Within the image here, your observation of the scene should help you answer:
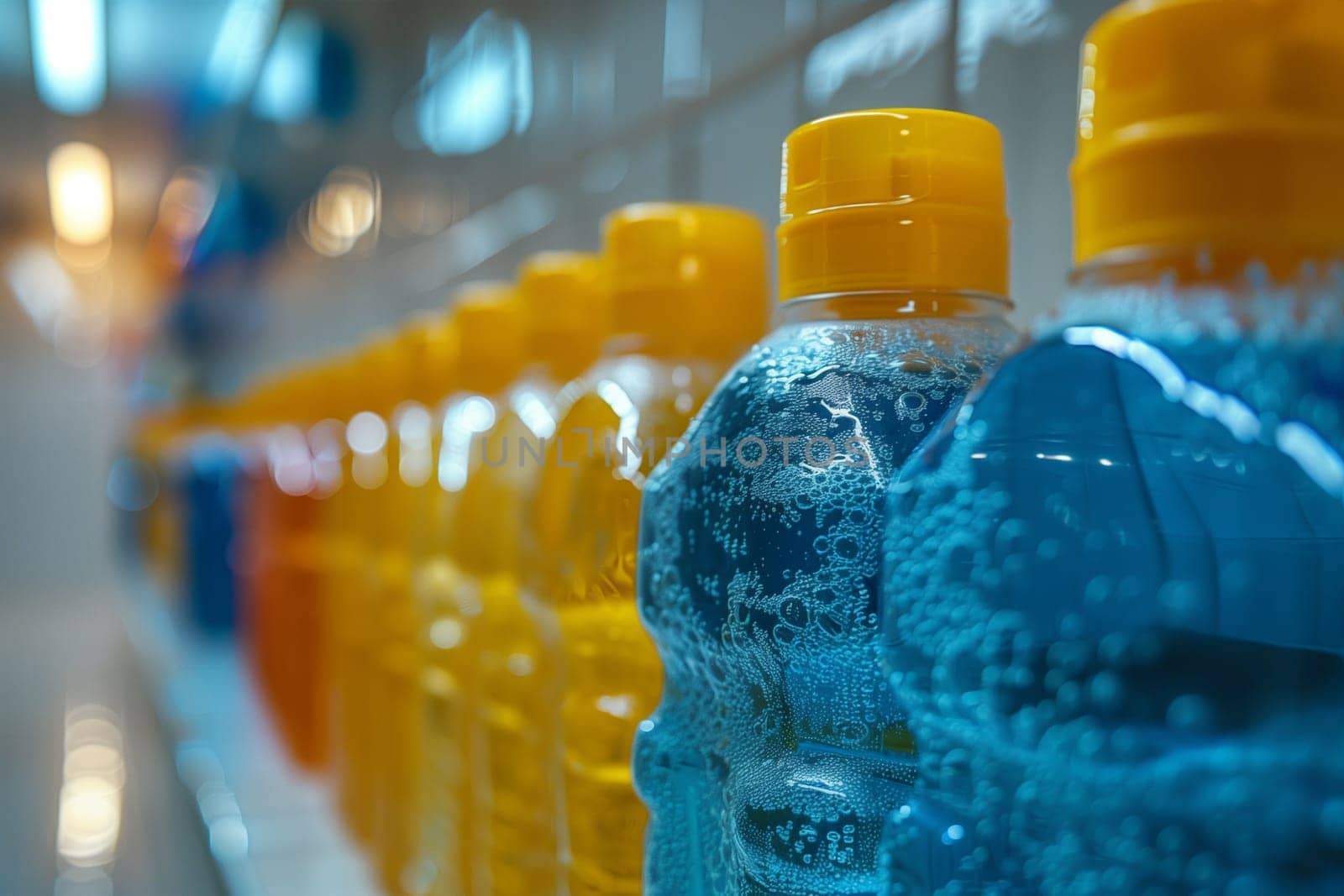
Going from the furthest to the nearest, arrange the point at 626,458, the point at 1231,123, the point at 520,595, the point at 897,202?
the point at 520,595, the point at 626,458, the point at 897,202, the point at 1231,123

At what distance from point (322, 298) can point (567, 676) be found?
1516 mm

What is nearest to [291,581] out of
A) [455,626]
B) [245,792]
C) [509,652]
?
[245,792]

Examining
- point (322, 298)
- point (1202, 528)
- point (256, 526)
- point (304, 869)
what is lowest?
point (304, 869)

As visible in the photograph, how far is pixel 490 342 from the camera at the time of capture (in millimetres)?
699

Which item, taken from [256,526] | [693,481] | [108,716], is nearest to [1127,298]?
[693,481]

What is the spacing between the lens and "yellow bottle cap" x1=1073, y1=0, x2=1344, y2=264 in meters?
0.22

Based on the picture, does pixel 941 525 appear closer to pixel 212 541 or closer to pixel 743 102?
pixel 743 102

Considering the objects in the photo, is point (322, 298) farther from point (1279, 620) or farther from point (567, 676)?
point (1279, 620)

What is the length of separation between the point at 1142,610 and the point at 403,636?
65 cm

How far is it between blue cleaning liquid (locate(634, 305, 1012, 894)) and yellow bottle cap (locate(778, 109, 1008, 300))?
0.02 metres

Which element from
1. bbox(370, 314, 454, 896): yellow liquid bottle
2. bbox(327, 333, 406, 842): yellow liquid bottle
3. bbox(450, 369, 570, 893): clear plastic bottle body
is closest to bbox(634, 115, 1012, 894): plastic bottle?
bbox(450, 369, 570, 893): clear plastic bottle body

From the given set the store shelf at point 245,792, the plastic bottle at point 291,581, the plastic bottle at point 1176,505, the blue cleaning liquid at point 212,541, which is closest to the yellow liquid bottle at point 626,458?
the plastic bottle at point 1176,505

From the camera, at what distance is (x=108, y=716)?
8.47 ft

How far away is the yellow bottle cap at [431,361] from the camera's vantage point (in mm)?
Answer: 788
